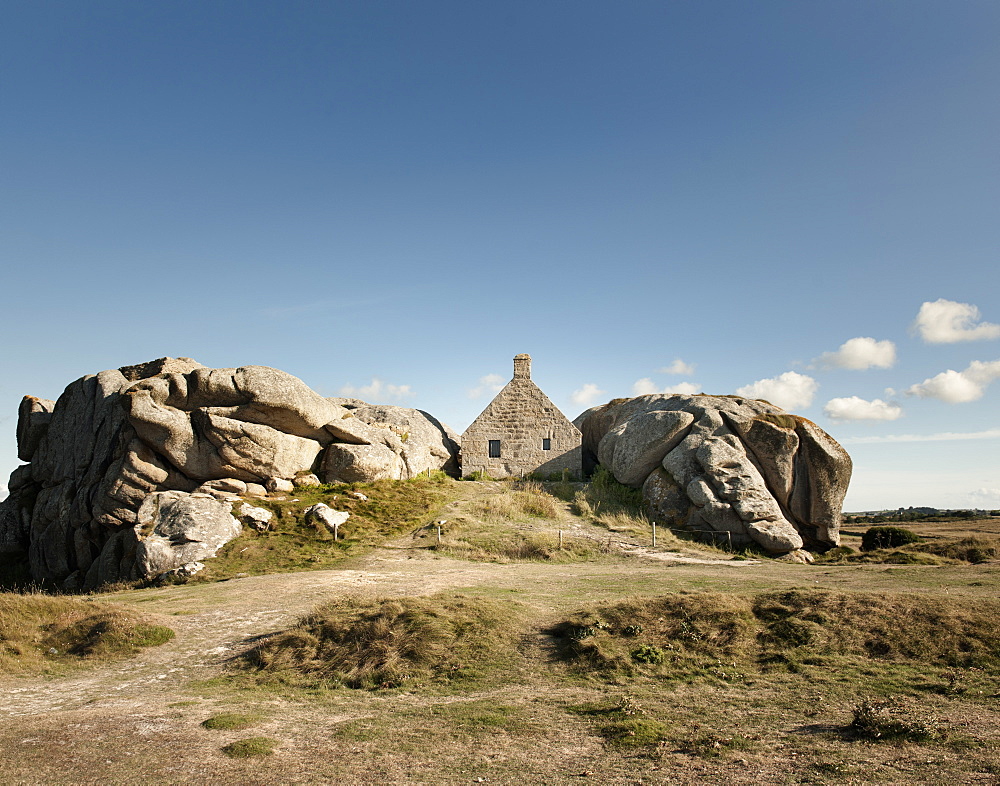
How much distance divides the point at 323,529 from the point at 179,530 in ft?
15.3

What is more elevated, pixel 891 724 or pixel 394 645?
pixel 891 724

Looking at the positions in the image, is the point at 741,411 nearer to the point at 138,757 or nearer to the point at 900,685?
the point at 900,685

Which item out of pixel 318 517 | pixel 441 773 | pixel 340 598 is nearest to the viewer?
pixel 441 773

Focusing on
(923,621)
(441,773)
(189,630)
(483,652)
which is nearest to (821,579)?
(923,621)

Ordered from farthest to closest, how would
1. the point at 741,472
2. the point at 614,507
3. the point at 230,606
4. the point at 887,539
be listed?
the point at 614,507 → the point at 887,539 → the point at 741,472 → the point at 230,606

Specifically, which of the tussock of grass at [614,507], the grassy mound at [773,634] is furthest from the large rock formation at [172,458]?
the grassy mound at [773,634]

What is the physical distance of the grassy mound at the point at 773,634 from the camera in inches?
397

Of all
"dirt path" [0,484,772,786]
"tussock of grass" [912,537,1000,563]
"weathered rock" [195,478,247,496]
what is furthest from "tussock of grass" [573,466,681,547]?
"weathered rock" [195,478,247,496]

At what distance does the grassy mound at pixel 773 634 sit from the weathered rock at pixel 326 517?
42.2ft

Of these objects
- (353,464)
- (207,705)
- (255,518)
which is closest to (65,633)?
(207,705)

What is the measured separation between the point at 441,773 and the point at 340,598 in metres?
7.99

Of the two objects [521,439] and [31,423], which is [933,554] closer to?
[521,439]

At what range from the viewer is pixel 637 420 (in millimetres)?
32375

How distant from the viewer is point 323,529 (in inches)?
874
